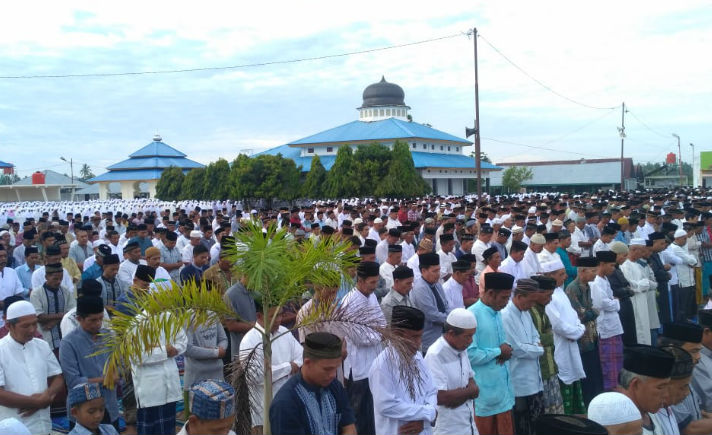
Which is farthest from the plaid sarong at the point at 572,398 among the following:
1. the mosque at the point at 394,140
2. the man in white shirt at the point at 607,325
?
the mosque at the point at 394,140

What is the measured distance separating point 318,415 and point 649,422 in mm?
2065

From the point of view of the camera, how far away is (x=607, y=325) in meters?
6.67

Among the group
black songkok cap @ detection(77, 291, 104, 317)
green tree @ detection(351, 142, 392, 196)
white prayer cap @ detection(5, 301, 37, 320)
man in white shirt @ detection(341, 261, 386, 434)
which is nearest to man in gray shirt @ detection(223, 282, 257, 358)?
man in white shirt @ detection(341, 261, 386, 434)

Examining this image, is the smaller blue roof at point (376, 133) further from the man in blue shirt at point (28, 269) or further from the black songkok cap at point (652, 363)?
the black songkok cap at point (652, 363)

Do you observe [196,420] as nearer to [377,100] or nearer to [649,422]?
[649,422]

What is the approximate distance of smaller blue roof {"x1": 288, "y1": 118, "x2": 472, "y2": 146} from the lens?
48250 mm

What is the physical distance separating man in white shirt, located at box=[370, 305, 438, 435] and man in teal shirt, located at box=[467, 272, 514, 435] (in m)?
0.84

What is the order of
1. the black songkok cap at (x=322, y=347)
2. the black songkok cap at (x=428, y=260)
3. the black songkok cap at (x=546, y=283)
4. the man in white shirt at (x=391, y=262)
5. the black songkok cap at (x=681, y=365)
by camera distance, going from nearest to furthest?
the black songkok cap at (x=322, y=347) → the black songkok cap at (x=681, y=365) → the black songkok cap at (x=546, y=283) → the black songkok cap at (x=428, y=260) → the man in white shirt at (x=391, y=262)

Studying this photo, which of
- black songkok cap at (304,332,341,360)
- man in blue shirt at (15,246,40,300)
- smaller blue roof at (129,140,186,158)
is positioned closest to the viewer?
black songkok cap at (304,332,341,360)

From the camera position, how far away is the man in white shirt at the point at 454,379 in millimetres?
4285

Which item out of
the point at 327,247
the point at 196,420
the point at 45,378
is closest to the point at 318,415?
the point at 196,420

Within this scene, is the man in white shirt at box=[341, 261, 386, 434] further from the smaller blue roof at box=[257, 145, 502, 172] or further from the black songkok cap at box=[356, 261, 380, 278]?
the smaller blue roof at box=[257, 145, 502, 172]

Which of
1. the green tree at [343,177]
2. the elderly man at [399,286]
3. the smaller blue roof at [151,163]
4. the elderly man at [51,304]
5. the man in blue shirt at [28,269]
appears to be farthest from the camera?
the smaller blue roof at [151,163]

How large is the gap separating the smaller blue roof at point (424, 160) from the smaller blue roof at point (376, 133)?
4.78 ft
